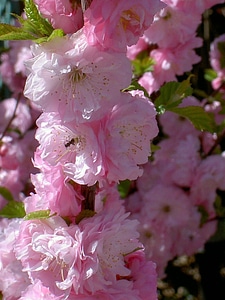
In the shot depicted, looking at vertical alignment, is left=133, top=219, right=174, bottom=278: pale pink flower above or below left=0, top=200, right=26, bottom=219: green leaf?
below

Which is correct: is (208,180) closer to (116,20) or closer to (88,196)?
(88,196)

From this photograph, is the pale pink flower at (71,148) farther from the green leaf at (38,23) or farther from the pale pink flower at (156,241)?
the pale pink flower at (156,241)

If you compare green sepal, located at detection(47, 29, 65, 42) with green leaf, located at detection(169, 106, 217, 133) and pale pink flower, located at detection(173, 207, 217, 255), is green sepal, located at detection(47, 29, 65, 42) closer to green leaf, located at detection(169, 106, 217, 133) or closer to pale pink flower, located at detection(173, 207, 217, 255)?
green leaf, located at detection(169, 106, 217, 133)

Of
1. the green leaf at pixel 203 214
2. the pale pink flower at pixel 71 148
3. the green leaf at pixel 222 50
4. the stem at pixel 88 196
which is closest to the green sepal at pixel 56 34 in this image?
the pale pink flower at pixel 71 148

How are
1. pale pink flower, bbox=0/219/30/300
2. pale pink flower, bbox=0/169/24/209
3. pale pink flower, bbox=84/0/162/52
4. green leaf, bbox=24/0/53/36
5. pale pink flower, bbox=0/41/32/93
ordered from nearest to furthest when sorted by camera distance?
pale pink flower, bbox=84/0/162/52 → green leaf, bbox=24/0/53/36 → pale pink flower, bbox=0/219/30/300 → pale pink flower, bbox=0/169/24/209 → pale pink flower, bbox=0/41/32/93

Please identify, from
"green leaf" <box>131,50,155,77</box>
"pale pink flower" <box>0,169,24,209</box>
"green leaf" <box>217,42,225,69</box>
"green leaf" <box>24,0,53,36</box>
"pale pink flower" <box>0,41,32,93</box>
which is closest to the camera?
"green leaf" <box>24,0,53,36</box>

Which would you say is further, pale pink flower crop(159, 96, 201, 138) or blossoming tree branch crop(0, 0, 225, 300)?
pale pink flower crop(159, 96, 201, 138)

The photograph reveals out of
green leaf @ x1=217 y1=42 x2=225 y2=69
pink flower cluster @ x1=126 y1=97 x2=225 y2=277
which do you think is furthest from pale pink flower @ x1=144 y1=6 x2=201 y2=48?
green leaf @ x1=217 y1=42 x2=225 y2=69
